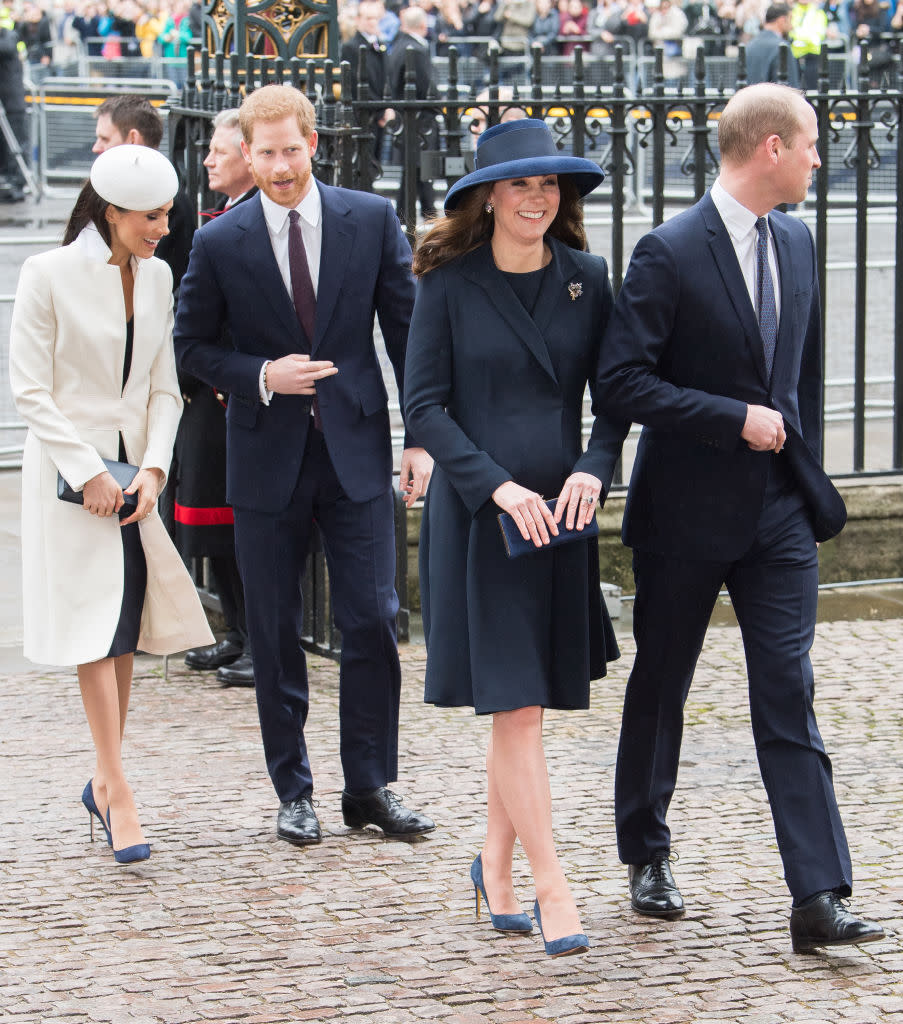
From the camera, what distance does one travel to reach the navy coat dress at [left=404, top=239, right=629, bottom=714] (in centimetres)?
425

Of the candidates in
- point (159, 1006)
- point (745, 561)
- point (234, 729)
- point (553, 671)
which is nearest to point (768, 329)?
point (745, 561)

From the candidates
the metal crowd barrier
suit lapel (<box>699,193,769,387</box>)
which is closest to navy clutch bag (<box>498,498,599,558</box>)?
suit lapel (<box>699,193,769,387</box>)

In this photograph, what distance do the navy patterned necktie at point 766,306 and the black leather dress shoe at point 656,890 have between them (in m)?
→ 1.25

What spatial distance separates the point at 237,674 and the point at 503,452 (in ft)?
8.71

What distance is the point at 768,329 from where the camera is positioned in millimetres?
4273

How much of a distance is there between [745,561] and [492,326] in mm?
812

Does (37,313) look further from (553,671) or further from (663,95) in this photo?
(663,95)

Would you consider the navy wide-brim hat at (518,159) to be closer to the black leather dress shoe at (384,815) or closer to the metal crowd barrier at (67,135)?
the black leather dress shoe at (384,815)

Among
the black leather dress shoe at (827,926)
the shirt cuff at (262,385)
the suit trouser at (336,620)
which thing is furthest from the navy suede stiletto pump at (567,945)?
the shirt cuff at (262,385)

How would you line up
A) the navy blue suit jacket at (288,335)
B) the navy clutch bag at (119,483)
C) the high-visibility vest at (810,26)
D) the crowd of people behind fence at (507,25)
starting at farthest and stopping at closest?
the crowd of people behind fence at (507,25) < the high-visibility vest at (810,26) < the navy blue suit jacket at (288,335) < the navy clutch bag at (119,483)

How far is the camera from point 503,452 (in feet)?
14.0

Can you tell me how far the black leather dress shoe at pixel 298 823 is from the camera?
504 cm

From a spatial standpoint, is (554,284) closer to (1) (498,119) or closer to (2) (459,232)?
(2) (459,232)

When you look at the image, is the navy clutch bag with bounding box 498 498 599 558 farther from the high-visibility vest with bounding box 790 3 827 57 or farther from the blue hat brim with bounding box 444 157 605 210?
the high-visibility vest with bounding box 790 3 827 57
